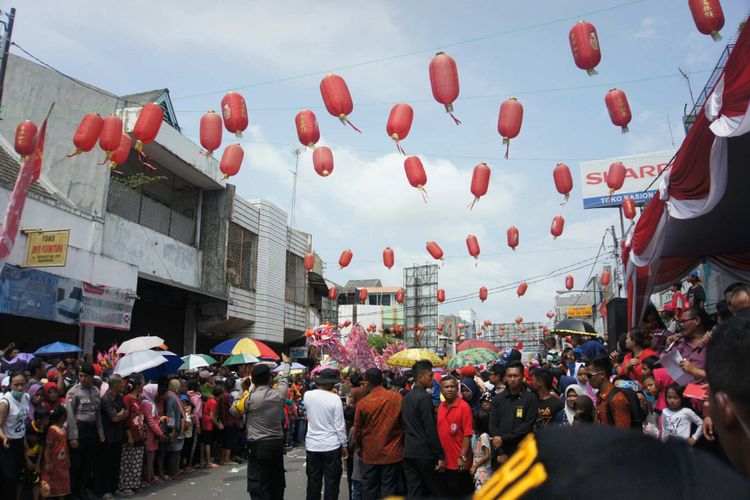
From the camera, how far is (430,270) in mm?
53969

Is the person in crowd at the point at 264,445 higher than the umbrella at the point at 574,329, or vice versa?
the umbrella at the point at 574,329

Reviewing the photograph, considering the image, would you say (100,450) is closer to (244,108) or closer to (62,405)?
(62,405)

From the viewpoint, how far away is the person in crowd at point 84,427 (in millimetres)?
8062

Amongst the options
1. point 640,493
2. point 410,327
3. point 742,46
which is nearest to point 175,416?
point 742,46

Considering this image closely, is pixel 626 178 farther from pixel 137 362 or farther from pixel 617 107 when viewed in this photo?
pixel 137 362

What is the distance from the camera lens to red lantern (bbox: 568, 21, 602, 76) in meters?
7.66

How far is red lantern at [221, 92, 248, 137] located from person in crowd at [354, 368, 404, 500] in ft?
16.3

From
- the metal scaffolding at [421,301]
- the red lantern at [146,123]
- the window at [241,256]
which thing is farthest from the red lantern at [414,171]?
the metal scaffolding at [421,301]

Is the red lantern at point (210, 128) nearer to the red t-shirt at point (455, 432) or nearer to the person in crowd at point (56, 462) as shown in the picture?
the person in crowd at point (56, 462)

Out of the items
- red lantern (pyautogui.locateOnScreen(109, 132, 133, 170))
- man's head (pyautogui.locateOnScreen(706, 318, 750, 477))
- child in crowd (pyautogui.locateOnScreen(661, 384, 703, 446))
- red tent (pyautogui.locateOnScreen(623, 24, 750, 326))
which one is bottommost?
child in crowd (pyautogui.locateOnScreen(661, 384, 703, 446))

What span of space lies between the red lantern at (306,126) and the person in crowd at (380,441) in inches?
181

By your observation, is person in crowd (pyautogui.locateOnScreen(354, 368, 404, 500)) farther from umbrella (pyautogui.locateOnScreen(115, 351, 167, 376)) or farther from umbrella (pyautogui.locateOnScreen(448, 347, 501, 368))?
umbrella (pyautogui.locateOnScreen(448, 347, 501, 368))

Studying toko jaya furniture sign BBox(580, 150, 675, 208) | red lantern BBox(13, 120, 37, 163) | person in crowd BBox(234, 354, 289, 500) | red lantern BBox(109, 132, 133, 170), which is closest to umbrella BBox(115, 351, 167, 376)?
person in crowd BBox(234, 354, 289, 500)

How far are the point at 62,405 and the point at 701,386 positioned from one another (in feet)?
24.6
